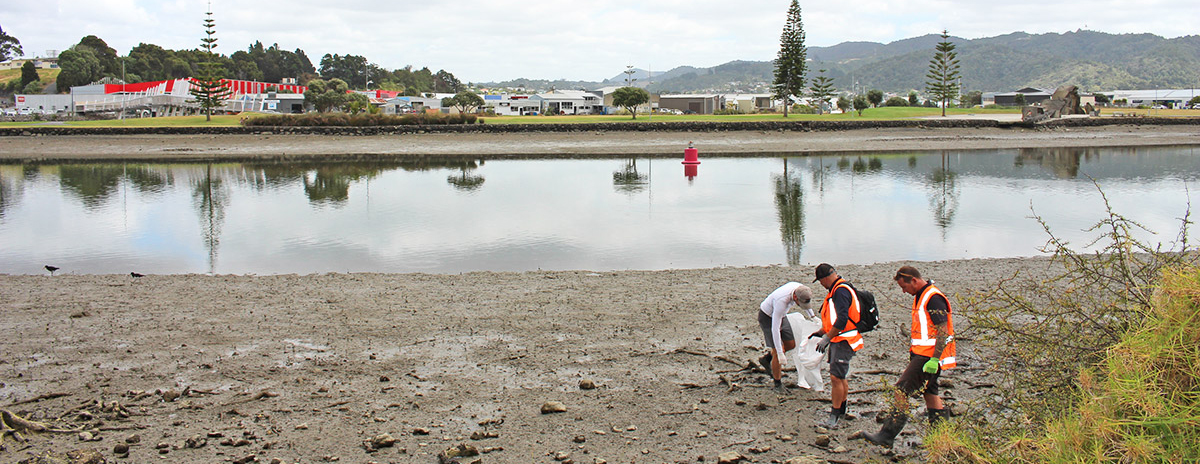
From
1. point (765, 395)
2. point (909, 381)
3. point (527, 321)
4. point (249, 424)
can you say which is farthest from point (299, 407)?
point (909, 381)

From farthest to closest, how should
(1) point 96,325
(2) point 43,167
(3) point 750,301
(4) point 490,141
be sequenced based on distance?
(4) point 490,141
(2) point 43,167
(3) point 750,301
(1) point 96,325

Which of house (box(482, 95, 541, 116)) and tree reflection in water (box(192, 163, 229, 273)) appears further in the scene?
house (box(482, 95, 541, 116))

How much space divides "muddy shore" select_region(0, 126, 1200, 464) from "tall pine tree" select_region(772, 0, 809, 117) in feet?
185

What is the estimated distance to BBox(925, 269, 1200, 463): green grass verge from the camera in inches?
135

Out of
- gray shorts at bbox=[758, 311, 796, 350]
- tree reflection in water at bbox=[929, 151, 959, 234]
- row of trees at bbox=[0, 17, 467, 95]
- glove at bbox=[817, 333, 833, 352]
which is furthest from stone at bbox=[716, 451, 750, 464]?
row of trees at bbox=[0, 17, 467, 95]

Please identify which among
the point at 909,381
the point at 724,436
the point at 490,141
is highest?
the point at 490,141

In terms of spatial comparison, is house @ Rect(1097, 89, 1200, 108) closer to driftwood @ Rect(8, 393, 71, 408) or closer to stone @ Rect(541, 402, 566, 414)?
stone @ Rect(541, 402, 566, 414)

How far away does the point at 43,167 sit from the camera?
39094 mm

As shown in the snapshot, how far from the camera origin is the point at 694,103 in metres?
101

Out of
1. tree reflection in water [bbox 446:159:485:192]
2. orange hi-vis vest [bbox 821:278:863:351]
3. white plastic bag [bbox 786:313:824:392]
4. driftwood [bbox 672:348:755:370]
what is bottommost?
driftwood [bbox 672:348:755:370]

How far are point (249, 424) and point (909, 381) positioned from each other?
495 cm

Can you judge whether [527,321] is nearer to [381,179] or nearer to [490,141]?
[381,179]

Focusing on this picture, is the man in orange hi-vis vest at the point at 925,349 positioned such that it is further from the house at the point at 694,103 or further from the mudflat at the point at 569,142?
the house at the point at 694,103

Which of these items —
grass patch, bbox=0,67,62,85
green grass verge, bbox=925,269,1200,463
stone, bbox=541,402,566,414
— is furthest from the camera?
grass patch, bbox=0,67,62,85
